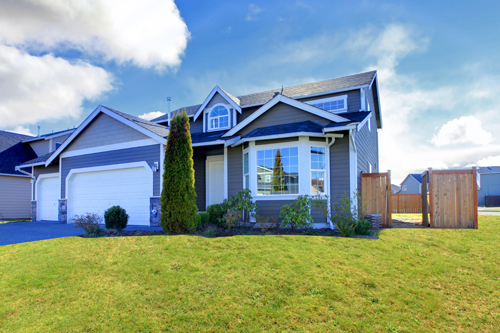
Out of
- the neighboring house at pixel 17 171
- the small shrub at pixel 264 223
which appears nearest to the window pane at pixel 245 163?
the small shrub at pixel 264 223

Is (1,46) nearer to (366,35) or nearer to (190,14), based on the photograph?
(190,14)

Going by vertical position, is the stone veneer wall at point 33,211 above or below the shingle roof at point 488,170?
below

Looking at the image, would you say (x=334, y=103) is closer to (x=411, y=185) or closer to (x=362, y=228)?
(x=362, y=228)

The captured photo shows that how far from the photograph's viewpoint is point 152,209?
10719mm

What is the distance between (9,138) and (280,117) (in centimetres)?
2131

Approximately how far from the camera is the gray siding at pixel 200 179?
12.0 m

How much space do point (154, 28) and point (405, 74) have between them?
408 inches

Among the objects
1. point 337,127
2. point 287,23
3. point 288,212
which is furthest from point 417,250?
point 287,23

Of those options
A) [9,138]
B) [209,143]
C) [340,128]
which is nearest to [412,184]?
[340,128]

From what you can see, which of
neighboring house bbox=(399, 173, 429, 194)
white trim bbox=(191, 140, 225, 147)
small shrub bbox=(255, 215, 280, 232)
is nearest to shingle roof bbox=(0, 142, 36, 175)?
white trim bbox=(191, 140, 225, 147)

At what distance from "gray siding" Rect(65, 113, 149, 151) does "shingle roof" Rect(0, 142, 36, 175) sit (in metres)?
7.40

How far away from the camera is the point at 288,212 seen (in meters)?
8.39

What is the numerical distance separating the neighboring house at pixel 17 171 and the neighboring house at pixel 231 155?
3.48 metres

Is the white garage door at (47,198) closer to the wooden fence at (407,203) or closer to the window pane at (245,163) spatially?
the window pane at (245,163)
